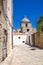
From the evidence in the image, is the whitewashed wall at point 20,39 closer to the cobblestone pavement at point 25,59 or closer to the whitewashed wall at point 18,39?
the whitewashed wall at point 18,39

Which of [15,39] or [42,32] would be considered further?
[15,39]

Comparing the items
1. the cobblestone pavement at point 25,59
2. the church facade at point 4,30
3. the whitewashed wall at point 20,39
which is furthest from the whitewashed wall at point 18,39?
the church facade at point 4,30

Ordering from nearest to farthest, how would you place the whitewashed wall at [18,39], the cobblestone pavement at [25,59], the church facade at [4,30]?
the church facade at [4,30] < the cobblestone pavement at [25,59] < the whitewashed wall at [18,39]

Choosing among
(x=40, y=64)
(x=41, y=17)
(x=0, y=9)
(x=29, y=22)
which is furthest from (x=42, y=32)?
(x=29, y=22)

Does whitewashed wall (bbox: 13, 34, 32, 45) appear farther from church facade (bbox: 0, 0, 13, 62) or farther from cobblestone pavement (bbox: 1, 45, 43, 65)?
church facade (bbox: 0, 0, 13, 62)

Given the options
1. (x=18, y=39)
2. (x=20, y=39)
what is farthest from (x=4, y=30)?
(x=20, y=39)

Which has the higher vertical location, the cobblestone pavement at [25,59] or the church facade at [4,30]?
the church facade at [4,30]

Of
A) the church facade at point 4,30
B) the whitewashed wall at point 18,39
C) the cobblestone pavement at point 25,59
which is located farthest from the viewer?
the whitewashed wall at point 18,39

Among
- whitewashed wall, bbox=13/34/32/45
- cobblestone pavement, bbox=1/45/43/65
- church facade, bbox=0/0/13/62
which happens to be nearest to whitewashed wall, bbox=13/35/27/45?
whitewashed wall, bbox=13/34/32/45

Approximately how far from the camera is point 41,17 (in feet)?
69.2

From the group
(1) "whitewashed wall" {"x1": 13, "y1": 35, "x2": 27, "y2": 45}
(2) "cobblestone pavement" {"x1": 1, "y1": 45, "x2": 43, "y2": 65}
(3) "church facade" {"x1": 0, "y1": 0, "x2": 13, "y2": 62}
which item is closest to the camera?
(3) "church facade" {"x1": 0, "y1": 0, "x2": 13, "y2": 62}

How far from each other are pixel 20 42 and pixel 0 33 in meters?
32.4

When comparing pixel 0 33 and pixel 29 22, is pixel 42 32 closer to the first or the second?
pixel 0 33

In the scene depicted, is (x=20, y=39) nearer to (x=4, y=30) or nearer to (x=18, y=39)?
(x=18, y=39)
